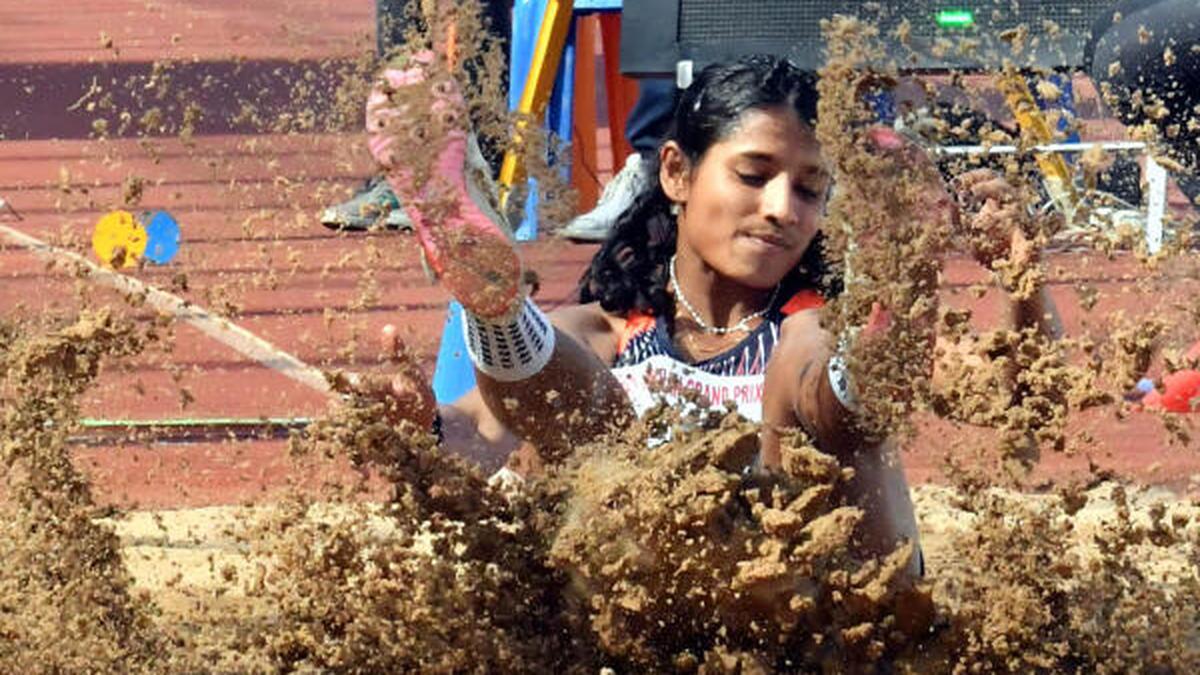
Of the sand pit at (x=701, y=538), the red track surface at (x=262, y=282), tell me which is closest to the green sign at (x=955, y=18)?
the red track surface at (x=262, y=282)

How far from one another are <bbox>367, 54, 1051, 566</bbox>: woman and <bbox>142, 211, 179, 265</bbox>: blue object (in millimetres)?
1101

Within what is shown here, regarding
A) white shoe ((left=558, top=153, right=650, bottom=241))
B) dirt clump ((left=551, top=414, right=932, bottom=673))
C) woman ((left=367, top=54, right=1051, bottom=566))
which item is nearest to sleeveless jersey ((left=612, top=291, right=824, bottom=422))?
woman ((left=367, top=54, right=1051, bottom=566))

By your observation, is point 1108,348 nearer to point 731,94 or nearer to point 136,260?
point 731,94

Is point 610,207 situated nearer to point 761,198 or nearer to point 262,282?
point 262,282

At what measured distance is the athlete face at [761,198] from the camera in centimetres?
299

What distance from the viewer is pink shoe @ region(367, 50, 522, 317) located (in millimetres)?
2650

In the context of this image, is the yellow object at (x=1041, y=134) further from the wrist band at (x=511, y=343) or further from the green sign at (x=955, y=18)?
the green sign at (x=955, y=18)

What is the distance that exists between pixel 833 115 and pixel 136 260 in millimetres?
1557

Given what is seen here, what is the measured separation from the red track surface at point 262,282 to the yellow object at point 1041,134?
0.35 feet

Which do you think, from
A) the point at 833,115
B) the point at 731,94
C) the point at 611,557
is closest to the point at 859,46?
the point at 833,115

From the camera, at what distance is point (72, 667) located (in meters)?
2.69

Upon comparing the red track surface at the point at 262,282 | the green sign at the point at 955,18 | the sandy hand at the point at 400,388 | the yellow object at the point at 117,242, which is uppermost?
the green sign at the point at 955,18

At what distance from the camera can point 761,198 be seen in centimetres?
300

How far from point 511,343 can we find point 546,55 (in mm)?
2593
